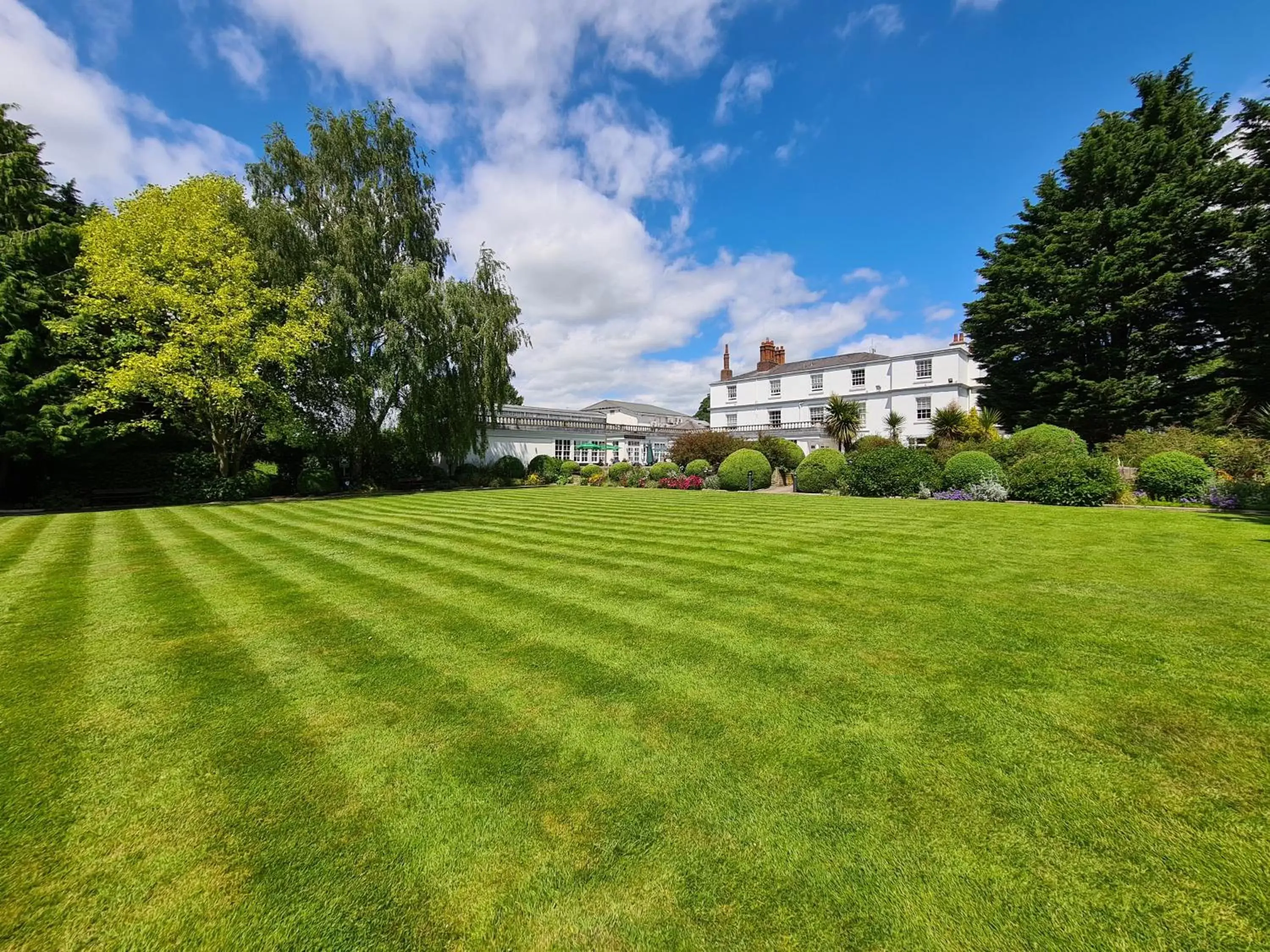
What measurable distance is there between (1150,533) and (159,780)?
12.9m

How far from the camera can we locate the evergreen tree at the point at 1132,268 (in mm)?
20547

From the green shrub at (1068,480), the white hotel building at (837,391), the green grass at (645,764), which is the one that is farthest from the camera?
the white hotel building at (837,391)

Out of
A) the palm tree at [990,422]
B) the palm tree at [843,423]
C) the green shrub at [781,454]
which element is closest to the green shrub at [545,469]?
the green shrub at [781,454]

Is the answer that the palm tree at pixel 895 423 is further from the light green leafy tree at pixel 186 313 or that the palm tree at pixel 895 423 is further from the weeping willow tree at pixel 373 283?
the light green leafy tree at pixel 186 313

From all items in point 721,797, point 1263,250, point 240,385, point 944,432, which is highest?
point 1263,250

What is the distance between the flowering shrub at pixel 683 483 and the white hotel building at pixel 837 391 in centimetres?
970

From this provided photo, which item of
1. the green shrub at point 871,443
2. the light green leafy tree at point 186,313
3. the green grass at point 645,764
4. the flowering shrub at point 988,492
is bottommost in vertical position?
the green grass at point 645,764

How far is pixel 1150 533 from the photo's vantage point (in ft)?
28.3

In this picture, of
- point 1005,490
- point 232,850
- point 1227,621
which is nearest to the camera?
point 232,850

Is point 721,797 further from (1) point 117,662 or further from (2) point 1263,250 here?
(2) point 1263,250

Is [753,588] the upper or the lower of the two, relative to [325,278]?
lower

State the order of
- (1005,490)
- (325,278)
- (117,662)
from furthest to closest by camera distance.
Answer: (325,278), (1005,490), (117,662)

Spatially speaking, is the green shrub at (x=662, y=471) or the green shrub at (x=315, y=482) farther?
the green shrub at (x=662, y=471)

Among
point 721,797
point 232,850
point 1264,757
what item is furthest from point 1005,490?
point 232,850
